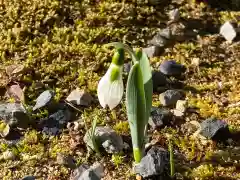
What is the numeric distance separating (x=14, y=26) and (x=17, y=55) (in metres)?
0.24

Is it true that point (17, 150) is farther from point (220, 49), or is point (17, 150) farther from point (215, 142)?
point (220, 49)

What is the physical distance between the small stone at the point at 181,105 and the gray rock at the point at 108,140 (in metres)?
0.38

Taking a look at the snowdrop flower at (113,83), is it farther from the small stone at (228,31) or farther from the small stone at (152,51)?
the small stone at (228,31)

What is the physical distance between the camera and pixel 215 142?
2395mm

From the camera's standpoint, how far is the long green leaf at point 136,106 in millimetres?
1994

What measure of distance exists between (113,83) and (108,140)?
0.45 m

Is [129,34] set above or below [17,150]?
above

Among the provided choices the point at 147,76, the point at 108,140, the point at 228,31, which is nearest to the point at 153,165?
the point at 108,140

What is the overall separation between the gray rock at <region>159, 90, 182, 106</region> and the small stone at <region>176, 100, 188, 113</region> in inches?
1.3

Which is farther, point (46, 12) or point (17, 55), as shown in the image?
point (46, 12)

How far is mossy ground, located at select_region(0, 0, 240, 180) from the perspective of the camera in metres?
2.33

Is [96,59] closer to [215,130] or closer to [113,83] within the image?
[215,130]

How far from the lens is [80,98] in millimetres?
2596

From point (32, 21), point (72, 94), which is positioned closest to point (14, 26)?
point (32, 21)
